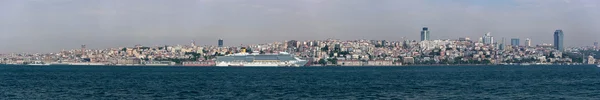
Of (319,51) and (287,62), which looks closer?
(287,62)

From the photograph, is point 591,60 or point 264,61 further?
point 591,60

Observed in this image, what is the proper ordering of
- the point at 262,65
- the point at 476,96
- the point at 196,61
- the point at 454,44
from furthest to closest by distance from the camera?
the point at 454,44, the point at 196,61, the point at 262,65, the point at 476,96

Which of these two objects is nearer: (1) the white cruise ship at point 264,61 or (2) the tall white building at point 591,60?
(1) the white cruise ship at point 264,61

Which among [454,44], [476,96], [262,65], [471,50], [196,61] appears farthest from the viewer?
[454,44]

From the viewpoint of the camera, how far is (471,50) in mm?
174000

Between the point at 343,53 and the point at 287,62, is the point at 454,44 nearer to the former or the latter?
the point at 343,53

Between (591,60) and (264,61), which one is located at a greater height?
(264,61)

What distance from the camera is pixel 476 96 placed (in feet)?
103

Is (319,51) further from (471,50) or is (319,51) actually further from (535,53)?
(535,53)

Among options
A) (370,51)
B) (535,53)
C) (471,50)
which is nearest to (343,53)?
(370,51)

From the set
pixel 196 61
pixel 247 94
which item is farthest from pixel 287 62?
pixel 247 94

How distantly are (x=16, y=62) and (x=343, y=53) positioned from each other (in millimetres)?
73751

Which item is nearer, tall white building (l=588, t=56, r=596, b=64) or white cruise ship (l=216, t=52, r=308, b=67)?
white cruise ship (l=216, t=52, r=308, b=67)

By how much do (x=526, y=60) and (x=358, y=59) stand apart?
3561 centimetres
